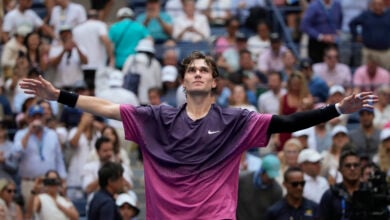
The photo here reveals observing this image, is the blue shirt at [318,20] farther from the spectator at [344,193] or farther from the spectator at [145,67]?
the spectator at [344,193]

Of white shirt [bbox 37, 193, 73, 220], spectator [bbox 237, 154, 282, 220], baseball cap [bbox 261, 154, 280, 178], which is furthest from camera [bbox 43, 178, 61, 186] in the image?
baseball cap [bbox 261, 154, 280, 178]

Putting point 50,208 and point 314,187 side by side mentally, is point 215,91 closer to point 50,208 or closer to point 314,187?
point 314,187

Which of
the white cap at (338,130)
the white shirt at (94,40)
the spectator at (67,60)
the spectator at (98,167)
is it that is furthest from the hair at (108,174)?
the white shirt at (94,40)

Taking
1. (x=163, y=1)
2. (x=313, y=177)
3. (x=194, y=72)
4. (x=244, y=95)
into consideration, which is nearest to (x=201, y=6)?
(x=163, y=1)

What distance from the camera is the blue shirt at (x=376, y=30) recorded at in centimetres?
1964

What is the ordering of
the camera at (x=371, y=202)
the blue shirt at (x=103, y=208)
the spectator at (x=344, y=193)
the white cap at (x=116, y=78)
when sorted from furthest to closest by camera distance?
the white cap at (x=116, y=78), the blue shirt at (x=103, y=208), the spectator at (x=344, y=193), the camera at (x=371, y=202)

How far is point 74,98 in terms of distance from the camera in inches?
365

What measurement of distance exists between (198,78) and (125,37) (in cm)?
950

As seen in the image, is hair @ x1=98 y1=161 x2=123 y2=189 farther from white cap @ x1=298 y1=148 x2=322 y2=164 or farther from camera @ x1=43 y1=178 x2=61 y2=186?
white cap @ x1=298 y1=148 x2=322 y2=164

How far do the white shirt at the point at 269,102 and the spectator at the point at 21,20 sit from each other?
348cm

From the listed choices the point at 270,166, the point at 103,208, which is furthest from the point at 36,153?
the point at 103,208

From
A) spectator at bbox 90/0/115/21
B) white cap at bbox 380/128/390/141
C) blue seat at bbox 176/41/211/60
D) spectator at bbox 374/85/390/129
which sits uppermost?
spectator at bbox 90/0/115/21

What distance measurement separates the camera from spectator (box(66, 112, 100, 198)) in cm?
1570

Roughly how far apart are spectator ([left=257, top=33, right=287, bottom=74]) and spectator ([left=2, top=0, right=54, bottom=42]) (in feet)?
9.73
